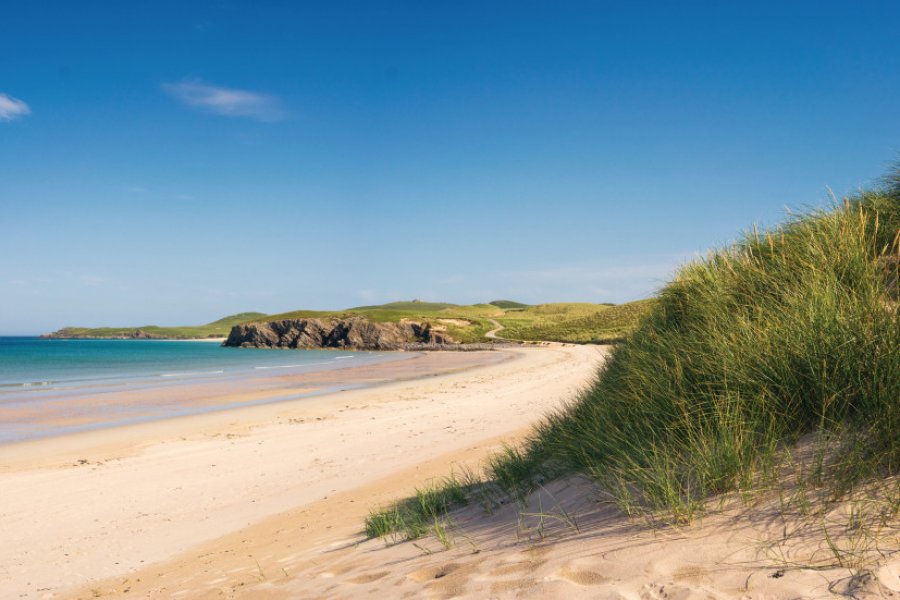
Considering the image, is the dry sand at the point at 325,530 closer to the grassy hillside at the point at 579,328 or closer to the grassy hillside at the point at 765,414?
the grassy hillside at the point at 765,414

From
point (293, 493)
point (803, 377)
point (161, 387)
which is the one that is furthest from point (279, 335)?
point (803, 377)

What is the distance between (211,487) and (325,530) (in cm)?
449

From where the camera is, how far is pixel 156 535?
7863 mm

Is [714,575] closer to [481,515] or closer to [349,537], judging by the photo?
[481,515]

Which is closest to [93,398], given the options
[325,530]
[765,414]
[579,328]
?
[325,530]

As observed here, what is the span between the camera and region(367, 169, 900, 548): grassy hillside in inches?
133

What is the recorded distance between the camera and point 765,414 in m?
4.19

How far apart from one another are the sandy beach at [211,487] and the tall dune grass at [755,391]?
7.53 feet

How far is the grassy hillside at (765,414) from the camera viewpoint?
339cm

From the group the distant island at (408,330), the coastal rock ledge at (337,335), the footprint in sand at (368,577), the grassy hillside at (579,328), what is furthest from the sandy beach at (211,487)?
the coastal rock ledge at (337,335)

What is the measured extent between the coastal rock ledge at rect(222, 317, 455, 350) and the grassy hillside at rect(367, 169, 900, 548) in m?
74.3

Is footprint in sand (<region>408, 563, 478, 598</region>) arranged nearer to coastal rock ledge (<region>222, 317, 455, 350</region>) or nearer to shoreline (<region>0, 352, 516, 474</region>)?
shoreline (<region>0, 352, 516, 474</region>)

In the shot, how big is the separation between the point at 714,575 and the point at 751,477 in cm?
97

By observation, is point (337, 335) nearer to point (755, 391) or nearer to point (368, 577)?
point (368, 577)
